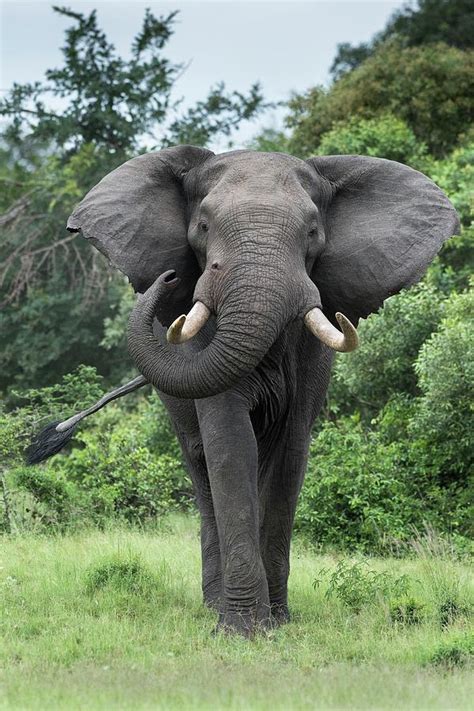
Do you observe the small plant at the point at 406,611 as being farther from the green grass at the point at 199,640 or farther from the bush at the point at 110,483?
the bush at the point at 110,483

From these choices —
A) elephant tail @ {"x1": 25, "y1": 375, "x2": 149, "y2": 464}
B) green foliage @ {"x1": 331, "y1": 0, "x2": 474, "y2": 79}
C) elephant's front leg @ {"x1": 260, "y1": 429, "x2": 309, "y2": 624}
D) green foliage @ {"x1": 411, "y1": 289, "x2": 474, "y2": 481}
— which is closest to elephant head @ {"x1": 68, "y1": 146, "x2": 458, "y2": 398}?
elephant's front leg @ {"x1": 260, "y1": 429, "x2": 309, "y2": 624}

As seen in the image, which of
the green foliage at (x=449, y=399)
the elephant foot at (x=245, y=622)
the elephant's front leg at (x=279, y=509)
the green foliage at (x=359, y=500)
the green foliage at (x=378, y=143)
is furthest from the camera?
the green foliage at (x=378, y=143)

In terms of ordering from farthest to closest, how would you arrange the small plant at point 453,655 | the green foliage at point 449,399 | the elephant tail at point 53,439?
the green foliage at point 449,399 → the elephant tail at point 53,439 → the small plant at point 453,655

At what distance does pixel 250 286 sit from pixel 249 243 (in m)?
0.29

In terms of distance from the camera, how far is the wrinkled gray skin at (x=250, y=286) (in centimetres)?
771

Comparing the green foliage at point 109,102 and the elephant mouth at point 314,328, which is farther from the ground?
the green foliage at point 109,102

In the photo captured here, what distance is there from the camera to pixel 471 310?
14.3 metres

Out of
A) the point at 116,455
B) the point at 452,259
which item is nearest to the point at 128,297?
the point at 452,259

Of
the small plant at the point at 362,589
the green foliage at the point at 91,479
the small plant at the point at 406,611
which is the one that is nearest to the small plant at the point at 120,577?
the small plant at the point at 362,589

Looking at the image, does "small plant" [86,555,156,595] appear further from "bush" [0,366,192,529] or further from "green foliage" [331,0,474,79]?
"green foliage" [331,0,474,79]

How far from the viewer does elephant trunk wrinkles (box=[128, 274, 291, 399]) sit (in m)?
7.56

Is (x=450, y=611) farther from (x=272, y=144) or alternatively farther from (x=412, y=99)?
(x=272, y=144)

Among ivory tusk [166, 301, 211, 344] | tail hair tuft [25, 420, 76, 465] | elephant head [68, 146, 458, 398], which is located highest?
elephant head [68, 146, 458, 398]

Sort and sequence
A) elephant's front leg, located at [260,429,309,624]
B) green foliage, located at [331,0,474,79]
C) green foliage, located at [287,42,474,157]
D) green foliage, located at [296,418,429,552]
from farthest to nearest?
green foliage, located at [331,0,474,79]
green foliage, located at [287,42,474,157]
green foliage, located at [296,418,429,552]
elephant's front leg, located at [260,429,309,624]
